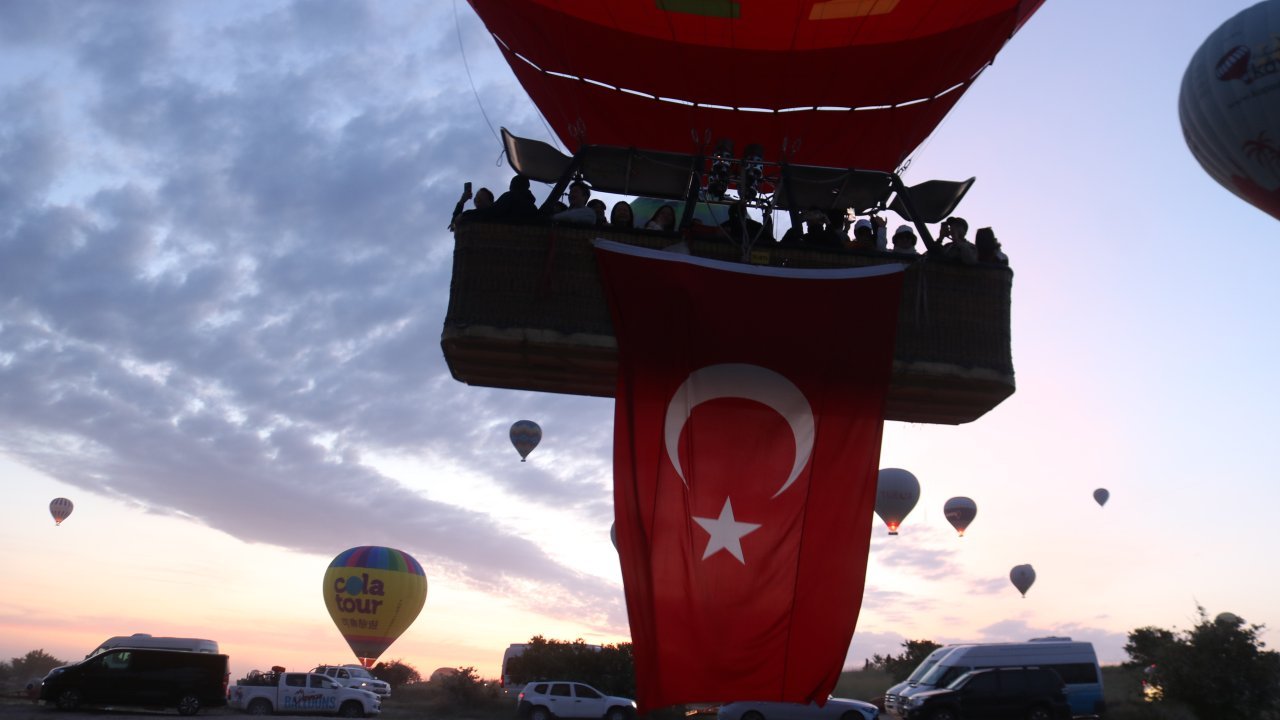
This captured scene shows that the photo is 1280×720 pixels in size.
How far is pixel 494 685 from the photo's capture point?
4128cm

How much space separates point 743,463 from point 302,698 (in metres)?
25.6

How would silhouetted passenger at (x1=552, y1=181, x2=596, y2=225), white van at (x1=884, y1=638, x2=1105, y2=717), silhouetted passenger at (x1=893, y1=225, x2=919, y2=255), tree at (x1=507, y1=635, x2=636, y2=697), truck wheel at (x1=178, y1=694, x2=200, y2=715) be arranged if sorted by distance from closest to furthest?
silhouetted passenger at (x1=552, y1=181, x2=596, y2=225) < silhouetted passenger at (x1=893, y1=225, x2=919, y2=255) < white van at (x1=884, y1=638, x2=1105, y2=717) < truck wheel at (x1=178, y1=694, x2=200, y2=715) < tree at (x1=507, y1=635, x2=636, y2=697)

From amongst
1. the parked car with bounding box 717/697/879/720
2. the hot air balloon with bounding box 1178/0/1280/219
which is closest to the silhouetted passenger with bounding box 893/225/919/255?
the parked car with bounding box 717/697/879/720

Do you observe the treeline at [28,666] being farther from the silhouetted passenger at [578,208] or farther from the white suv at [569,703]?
the silhouetted passenger at [578,208]

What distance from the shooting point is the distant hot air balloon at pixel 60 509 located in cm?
4516

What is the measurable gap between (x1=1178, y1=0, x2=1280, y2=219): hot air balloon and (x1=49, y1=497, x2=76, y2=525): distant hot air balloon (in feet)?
143

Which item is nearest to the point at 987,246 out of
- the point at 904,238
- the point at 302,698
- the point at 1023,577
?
the point at 904,238

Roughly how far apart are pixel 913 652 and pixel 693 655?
41291mm

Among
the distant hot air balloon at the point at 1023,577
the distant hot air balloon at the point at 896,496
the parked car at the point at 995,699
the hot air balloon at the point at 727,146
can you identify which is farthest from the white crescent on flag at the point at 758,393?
the distant hot air balloon at the point at 1023,577

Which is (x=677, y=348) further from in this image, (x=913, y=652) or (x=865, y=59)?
(x=913, y=652)

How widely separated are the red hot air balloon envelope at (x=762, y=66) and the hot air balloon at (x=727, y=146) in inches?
0.5

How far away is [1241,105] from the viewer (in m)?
21.2

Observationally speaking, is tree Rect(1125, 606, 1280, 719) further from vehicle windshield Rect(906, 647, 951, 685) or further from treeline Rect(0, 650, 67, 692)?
treeline Rect(0, 650, 67, 692)

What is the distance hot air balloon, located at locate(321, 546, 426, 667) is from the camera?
39.3 m
